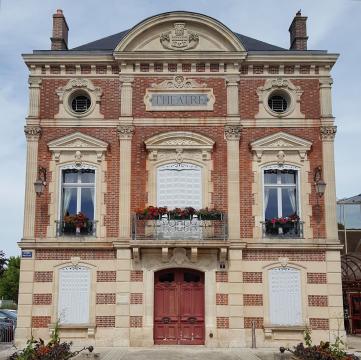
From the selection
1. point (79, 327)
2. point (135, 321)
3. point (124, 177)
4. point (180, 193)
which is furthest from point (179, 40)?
point (79, 327)

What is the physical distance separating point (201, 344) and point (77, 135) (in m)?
6.93

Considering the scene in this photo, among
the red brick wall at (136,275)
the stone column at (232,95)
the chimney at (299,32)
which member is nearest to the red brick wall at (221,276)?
the red brick wall at (136,275)

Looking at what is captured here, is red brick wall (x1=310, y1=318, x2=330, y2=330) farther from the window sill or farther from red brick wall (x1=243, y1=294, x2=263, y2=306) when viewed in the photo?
the window sill

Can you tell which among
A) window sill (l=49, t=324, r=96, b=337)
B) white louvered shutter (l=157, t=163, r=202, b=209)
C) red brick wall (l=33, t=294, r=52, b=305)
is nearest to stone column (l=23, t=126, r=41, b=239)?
red brick wall (l=33, t=294, r=52, b=305)

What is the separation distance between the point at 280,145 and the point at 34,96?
7435mm

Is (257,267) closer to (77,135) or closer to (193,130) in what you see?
(193,130)

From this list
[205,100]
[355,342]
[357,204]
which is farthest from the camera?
[357,204]

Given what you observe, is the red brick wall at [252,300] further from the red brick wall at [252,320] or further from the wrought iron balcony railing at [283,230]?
the wrought iron balcony railing at [283,230]

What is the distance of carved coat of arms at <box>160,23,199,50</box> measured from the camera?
17828 millimetres

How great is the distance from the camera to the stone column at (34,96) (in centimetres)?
1759

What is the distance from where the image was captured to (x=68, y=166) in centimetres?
1727

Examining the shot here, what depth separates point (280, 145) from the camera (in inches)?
682

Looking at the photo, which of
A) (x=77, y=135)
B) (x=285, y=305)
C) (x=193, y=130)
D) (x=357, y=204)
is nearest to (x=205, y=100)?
(x=193, y=130)

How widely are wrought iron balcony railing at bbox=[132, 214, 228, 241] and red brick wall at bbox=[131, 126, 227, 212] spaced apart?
1.96 feet
